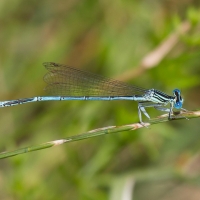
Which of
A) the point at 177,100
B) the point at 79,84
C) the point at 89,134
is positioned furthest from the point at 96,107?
the point at 89,134

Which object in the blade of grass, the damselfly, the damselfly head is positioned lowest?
the blade of grass

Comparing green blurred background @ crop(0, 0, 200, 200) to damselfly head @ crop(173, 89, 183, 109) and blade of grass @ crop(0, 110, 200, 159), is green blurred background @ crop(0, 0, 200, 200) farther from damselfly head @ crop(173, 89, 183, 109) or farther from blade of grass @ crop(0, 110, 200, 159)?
blade of grass @ crop(0, 110, 200, 159)

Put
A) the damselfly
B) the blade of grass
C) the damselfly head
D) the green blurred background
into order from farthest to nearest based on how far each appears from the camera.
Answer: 1. the green blurred background
2. the damselfly
3. the damselfly head
4. the blade of grass

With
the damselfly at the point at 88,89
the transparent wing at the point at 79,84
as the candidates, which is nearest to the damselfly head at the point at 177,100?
the damselfly at the point at 88,89

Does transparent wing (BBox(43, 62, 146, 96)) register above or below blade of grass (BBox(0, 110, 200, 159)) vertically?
above

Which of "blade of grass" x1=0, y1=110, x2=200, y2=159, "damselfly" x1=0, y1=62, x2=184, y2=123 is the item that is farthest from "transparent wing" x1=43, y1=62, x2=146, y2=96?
"blade of grass" x1=0, y1=110, x2=200, y2=159

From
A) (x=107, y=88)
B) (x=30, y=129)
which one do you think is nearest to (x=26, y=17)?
(x=30, y=129)
